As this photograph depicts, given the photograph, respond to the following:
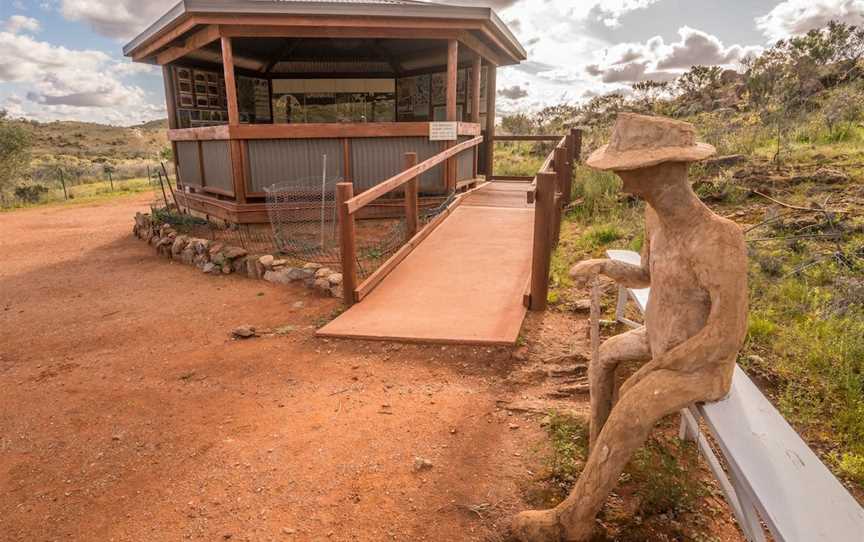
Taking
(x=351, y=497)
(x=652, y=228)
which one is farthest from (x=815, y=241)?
(x=351, y=497)

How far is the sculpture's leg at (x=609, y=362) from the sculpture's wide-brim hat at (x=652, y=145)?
0.85 m

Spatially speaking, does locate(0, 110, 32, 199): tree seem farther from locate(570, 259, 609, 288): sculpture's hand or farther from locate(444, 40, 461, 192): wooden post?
locate(570, 259, 609, 288): sculpture's hand

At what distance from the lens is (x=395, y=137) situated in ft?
31.4

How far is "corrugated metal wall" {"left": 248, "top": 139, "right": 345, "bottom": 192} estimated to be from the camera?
9.29m

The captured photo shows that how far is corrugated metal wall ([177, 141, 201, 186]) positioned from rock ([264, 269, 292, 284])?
5087 mm

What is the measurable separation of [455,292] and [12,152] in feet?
72.3

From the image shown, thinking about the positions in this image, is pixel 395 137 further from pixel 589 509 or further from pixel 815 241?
pixel 589 509

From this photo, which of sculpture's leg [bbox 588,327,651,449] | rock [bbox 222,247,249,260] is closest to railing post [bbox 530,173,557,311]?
sculpture's leg [bbox 588,327,651,449]

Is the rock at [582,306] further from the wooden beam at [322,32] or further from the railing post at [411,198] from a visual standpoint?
the wooden beam at [322,32]

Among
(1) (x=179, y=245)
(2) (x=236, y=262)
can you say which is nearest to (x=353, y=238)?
(2) (x=236, y=262)

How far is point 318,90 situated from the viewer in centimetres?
1445

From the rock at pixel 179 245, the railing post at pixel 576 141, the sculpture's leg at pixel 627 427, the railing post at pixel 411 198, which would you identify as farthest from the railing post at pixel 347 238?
the railing post at pixel 576 141

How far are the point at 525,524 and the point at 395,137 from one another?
8278mm

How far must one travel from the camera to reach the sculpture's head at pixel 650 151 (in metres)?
1.78
